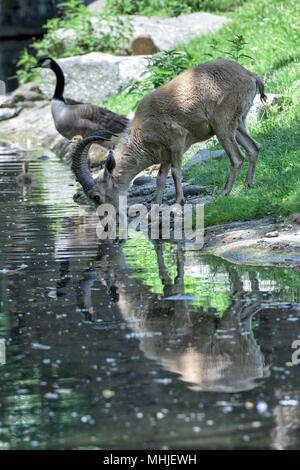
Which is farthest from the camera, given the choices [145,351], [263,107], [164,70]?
[164,70]

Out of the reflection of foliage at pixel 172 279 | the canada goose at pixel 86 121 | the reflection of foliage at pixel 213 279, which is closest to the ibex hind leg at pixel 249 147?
the reflection of foliage at pixel 172 279

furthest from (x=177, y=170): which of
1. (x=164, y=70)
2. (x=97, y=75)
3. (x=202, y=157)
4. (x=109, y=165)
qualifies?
(x=97, y=75)

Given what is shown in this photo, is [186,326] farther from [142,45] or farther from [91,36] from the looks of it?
[91,36]

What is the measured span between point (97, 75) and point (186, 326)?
52.4ft

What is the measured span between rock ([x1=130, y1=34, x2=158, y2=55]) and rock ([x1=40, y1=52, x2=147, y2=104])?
169 centimetres

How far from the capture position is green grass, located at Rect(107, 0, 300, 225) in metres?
9.62

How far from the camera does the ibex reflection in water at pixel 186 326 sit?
16.6 feet

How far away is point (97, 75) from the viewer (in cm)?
2105

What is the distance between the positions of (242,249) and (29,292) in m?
2.42

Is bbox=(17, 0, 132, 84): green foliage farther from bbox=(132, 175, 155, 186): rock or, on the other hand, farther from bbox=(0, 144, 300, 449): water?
bbox=(0, 144, 300, 449): water
